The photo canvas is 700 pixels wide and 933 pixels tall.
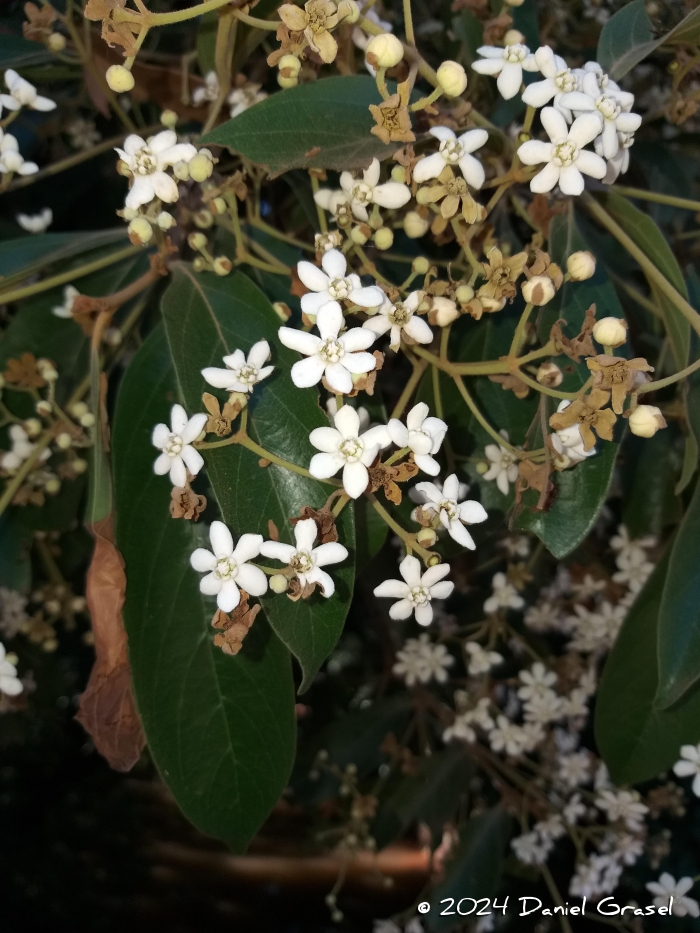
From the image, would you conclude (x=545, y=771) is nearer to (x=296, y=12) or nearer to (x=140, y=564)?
(x=140, y=564)

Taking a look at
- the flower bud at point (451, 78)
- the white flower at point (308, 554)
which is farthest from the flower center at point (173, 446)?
the flower bud at point (451, 78)

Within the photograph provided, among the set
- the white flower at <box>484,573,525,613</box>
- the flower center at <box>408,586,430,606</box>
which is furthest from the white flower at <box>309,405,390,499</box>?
the white flower at <box>484,573,525,613</box>

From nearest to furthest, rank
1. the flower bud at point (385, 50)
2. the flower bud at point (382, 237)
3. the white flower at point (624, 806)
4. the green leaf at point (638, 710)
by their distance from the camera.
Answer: the flower bud at point (385, 50), the flower bud at point (382, 237), the green leaf at point (638, 710), the white flower at point (624, 806)

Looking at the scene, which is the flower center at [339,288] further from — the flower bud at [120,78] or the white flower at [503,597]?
the white flower at [503,597]

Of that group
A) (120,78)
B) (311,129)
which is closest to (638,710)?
(311,129)

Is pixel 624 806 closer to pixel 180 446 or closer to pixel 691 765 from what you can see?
pixel 691 765

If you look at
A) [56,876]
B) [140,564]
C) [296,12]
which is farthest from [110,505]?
[56,876]

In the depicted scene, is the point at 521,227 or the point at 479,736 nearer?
the point at 521,227
